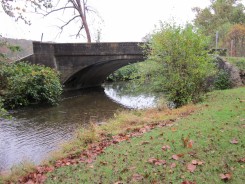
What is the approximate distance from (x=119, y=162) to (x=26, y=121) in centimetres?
761

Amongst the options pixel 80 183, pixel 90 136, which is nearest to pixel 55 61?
pixel 90 136

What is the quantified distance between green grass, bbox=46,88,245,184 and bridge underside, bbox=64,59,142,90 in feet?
45.2

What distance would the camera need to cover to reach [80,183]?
435 cm

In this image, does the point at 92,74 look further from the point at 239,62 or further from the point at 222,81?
the point at 239,62

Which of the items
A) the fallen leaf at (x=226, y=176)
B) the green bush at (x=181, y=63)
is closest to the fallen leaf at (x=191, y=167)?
the fallen leaf at (x=226, y=176)

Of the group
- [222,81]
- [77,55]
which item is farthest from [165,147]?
[77,55]

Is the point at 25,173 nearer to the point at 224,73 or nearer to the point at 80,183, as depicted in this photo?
the point at 80,183

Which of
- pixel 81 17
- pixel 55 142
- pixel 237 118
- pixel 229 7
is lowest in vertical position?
pixel 55 142

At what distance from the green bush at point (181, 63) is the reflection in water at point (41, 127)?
3.24 metres

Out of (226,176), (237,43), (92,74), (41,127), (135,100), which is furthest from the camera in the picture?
(92,74)

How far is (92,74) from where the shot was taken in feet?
78.5

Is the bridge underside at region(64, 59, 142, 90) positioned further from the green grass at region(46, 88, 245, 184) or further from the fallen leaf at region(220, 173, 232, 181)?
the fallen leaf at region(220, 173, 232, 181)

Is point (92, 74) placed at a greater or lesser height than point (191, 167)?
greater

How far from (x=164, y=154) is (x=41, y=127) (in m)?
6.85
